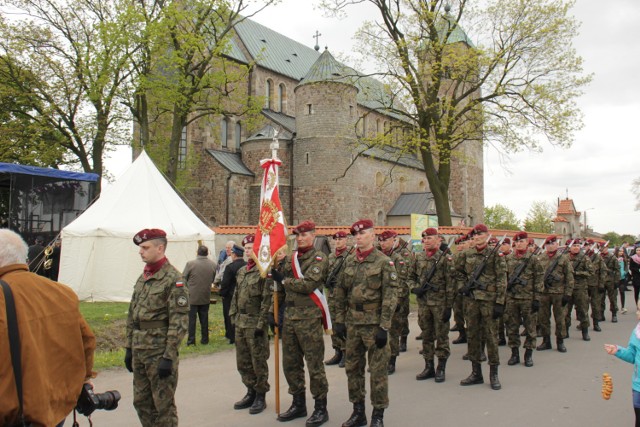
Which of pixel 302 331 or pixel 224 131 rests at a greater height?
→ pixel 224 131

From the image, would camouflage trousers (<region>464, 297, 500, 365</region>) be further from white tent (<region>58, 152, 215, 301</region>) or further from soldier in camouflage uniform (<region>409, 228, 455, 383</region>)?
white tent (<region>58, 152, 215, 301</region>)

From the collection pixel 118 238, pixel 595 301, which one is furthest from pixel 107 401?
pixel 118 238

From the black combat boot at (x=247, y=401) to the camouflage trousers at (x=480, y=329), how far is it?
2.94 metres

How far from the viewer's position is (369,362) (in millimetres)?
5285

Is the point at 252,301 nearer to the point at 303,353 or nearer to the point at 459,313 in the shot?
the point at 303,353

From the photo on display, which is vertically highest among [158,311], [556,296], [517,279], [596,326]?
[158,311]

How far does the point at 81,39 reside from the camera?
1023 inches

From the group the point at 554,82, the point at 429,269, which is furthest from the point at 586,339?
the point at 554,82

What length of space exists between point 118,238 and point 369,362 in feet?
37.1

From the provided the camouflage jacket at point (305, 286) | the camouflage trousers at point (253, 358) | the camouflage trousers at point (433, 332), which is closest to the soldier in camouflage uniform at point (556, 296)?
the camouflage trousers at point (433, 332)

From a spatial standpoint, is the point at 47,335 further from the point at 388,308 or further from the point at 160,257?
the point at 388,308

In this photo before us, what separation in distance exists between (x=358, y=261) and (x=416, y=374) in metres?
2.82

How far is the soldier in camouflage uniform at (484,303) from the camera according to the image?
685 centimetres

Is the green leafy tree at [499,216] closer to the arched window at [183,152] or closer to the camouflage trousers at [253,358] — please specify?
the arched window at [183,152]
